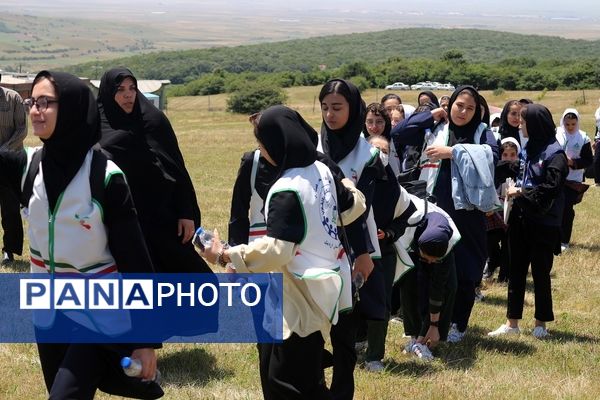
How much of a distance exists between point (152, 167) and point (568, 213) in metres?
7.19

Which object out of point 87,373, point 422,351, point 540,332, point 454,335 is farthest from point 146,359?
point 540,332

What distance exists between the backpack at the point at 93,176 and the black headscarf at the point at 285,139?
774 millimetres

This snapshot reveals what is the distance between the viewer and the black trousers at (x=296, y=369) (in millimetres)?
4207

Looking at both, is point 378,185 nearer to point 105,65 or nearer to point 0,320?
point 0,320

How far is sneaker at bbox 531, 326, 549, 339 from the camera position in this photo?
25.6 ft

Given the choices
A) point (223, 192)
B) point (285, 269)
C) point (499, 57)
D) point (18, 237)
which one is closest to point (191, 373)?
point (285, 269)

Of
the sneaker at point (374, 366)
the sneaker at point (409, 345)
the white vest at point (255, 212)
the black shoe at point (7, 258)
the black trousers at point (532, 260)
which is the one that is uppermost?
the white vest at point (255, 212)

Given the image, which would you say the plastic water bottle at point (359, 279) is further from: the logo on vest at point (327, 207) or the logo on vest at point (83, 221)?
the logo on vest at point (83, 221)

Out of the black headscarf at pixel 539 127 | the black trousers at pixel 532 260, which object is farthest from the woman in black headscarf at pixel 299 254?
the black trousers at pixel 532 260

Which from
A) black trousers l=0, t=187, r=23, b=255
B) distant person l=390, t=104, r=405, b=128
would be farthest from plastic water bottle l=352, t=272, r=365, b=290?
black trousers l=0, t=187, r=23, b=255

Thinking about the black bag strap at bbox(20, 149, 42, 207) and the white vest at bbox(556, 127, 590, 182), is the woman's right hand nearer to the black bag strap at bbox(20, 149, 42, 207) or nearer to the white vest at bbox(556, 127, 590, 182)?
the black bag strap at bbox(20, 149, 42, 207)

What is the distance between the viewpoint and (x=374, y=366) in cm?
649

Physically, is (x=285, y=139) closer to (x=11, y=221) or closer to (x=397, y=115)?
(x=397, y=115)

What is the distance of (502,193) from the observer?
30.2 ft
